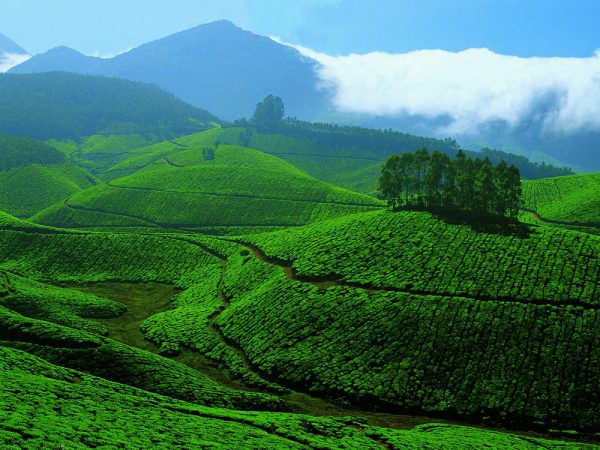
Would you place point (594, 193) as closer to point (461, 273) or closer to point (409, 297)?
point (461, 273)

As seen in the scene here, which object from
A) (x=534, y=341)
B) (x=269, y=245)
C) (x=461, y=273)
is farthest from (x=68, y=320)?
(x=534, y=341)

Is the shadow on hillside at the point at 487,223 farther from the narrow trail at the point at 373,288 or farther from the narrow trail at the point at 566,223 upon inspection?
the narrow trail at the point at 566,223

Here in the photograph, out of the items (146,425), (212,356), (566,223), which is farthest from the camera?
(566,223)

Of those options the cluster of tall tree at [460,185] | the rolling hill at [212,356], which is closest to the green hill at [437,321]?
the rolling hill at [212,356]

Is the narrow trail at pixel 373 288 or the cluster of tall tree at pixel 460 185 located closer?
the narrow trail at pixel 373 288

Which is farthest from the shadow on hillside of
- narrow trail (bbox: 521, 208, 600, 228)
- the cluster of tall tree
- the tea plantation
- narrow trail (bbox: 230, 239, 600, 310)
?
narrow trail (bbox: 521, 208, 600, 228)

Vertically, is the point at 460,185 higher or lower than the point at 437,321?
higher

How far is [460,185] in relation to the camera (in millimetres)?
127438

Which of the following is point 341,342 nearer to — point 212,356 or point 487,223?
point 212,356

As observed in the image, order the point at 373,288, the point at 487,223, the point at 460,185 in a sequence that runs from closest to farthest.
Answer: the point at 373,288 → the point at 487,223 → the point at 460,185

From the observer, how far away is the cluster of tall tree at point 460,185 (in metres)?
123

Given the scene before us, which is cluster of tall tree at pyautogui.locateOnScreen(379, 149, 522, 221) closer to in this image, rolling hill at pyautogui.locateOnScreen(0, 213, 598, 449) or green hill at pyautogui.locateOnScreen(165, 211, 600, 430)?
rolling hill at pyautogui.locateOnScreen(0, 213, 598, 449)

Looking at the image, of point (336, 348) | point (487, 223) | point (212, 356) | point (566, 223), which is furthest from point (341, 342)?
point (566, 223)

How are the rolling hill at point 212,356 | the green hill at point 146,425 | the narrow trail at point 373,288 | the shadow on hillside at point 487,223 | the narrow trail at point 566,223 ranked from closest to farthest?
the green hill at point 146,425
the rolling hill at point 212,356
the narrow trail at point 373,288
the shadow on hillside at point 487,223
the narrow trail at point 566,223
